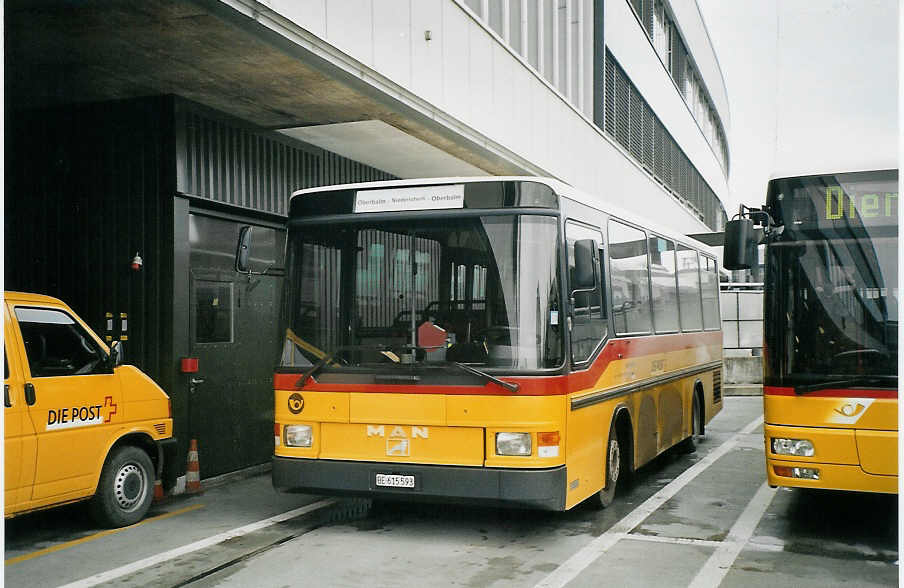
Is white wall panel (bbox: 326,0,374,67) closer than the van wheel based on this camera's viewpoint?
No

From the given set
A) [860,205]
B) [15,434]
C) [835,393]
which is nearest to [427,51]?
[860,205]

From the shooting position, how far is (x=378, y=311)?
812 cm

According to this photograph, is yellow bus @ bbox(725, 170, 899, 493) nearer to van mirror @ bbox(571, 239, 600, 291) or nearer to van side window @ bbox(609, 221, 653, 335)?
van mirror @ bbox(571, 239, 600, 291)

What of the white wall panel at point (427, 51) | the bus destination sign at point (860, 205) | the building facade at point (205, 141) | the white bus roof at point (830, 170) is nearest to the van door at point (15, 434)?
the building facade at point (205, 141)

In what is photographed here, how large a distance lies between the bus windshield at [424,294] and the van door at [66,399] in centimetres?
163

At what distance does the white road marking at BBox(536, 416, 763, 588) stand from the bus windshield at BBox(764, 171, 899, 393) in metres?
1.89

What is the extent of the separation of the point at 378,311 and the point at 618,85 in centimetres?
1979

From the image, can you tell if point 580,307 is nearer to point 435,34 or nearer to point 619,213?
point 619,213

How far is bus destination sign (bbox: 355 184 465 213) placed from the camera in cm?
811

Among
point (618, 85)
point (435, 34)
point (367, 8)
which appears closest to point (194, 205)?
point (367, 8)

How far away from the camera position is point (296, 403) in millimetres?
8328

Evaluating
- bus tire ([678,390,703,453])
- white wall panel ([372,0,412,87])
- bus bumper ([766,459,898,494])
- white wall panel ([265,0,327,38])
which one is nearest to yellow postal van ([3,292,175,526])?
white wall panel ([265,0,327,38])

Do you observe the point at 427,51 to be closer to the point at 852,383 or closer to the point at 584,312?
the point at 584,312

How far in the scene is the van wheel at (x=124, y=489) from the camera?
27.9 feet
